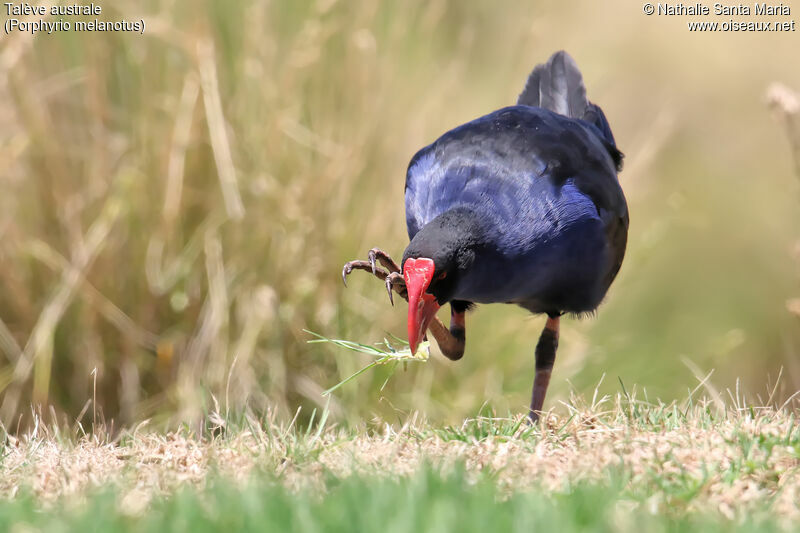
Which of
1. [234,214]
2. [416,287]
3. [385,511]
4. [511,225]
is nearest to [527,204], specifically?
[511,225]

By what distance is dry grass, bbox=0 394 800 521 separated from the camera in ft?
8.64

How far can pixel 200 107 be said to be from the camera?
5.39 meters

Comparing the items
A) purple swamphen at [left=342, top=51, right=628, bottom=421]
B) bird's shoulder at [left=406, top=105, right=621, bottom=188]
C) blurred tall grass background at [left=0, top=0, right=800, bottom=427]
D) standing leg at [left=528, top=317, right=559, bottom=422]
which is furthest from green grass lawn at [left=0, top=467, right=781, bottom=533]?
blurred tall grass background at [left=0, top=0, right=800, bottom=427]

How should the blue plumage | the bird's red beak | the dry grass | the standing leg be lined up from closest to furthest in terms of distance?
the dry grass → the bird's red beak → the blue plumage → the standing leg

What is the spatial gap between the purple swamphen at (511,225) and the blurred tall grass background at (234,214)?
4.15 ft

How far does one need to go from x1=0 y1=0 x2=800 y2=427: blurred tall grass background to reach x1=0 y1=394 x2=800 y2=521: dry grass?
1.72m

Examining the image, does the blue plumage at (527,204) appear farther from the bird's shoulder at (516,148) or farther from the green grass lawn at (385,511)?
the green grass lawn at (385,511)

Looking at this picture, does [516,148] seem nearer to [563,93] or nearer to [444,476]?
[563,93]

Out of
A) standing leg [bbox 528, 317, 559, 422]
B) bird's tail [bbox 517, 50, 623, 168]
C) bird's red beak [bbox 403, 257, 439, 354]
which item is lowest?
standing leg [bbox 528, 317, 559, 422]

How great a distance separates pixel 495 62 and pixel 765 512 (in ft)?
15.7

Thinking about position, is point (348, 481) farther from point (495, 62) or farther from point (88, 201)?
point (495, 62)

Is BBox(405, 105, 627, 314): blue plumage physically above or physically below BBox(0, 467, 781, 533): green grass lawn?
above

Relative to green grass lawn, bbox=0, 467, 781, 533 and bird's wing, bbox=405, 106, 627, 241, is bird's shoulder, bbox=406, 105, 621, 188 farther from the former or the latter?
green grass lawn, bbox=0, 467, 781, 533

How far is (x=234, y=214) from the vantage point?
527cm
